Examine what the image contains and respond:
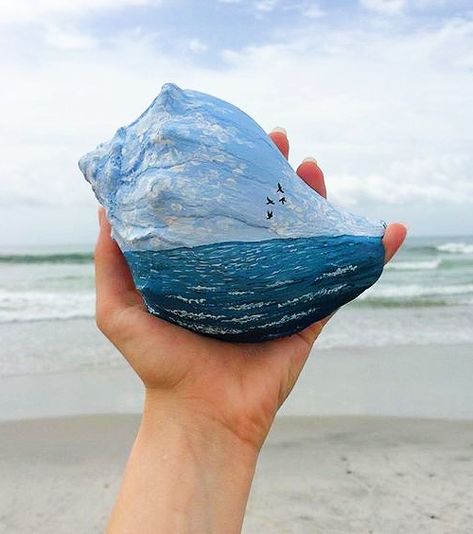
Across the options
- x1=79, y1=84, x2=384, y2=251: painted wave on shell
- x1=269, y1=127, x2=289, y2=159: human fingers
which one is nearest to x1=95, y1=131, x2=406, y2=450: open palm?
x1=79, y1=84, x2=384, y2=251: painted wave on shell

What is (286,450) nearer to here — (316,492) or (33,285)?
(316,492)

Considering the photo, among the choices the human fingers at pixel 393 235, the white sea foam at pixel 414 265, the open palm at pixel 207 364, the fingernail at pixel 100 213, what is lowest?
the white sea foam at pixel 414 265

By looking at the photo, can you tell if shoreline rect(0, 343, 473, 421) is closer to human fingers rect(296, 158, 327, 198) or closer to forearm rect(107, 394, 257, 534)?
human fingers rect(296, 158, 327, 198)

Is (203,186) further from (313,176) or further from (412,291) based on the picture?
(412,291)

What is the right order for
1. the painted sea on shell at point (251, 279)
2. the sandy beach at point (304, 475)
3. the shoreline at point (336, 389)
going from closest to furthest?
the painted sea on shell at point (251, 279) → the sandy beach at point (304, 475) → the shoreline at point (336, 389)

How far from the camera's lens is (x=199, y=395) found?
166 cm

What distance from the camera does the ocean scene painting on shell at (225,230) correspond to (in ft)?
5.02

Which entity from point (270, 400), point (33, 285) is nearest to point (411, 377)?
point (270, 400)

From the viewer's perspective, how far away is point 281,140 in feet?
6.39

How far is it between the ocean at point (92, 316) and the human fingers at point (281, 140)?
188 inches

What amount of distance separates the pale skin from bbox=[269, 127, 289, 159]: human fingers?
1.46 ft

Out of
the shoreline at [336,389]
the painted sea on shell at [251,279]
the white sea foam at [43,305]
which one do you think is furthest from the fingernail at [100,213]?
the white sea foam at [43,305]

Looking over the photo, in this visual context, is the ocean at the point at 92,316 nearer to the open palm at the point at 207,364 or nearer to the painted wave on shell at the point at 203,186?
the open palm at the point at 207,364

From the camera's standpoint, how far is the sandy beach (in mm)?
3426
